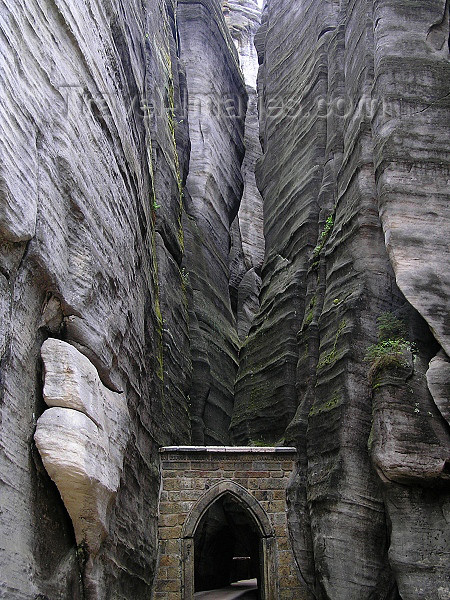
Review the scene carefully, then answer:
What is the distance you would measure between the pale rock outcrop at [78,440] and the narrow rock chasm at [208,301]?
35 millimetres

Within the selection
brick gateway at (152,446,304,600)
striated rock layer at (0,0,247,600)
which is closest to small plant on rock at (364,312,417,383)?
brick gateway at (152,446,304,600)

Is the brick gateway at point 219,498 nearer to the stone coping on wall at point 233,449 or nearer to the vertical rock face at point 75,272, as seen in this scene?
the stone coping on wall at point 233,449

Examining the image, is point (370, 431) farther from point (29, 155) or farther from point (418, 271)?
point (29, 155)

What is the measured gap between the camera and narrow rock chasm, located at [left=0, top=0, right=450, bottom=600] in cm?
780

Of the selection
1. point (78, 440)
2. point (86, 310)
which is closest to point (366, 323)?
point (86, 310)

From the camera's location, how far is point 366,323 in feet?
45.2

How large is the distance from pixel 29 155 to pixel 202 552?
1559 cm

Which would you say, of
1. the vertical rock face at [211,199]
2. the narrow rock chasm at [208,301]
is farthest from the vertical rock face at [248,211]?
the narrow rock chasm at [208,301]

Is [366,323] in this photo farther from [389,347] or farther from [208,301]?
[208,301]

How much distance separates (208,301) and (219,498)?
8948 millimetres

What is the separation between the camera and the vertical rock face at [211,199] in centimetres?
1964

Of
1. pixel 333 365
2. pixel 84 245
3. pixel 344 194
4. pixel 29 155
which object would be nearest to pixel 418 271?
pixel 333 365

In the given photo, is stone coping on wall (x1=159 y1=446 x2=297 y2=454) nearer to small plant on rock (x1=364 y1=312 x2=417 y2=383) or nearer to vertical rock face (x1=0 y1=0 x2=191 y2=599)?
vertical rock face (x1=0 y1=0 x2=191 y2=599)

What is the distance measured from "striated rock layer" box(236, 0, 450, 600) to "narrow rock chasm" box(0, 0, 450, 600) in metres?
0.04
